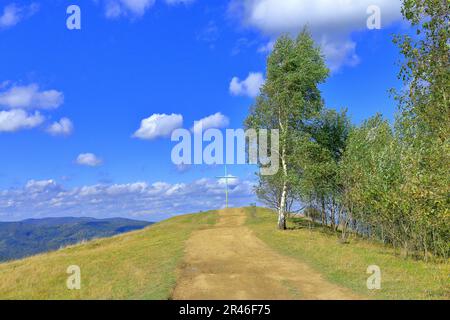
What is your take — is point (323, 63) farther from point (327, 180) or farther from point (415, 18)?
point (415, 18)

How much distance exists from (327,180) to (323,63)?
15077 mm

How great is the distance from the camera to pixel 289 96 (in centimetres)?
4869

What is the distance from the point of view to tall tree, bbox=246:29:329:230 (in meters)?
47.9

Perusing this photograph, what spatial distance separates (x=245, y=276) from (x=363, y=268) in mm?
8690

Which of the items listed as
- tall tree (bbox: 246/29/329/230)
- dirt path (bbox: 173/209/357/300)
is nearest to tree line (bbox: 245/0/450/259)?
tall tree (bbox: 246/29/329/230)

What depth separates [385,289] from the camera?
66.5ft

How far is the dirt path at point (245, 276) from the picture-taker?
18938 mm

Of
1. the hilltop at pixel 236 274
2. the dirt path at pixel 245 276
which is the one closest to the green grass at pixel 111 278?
the hilltop at pixel 236 274

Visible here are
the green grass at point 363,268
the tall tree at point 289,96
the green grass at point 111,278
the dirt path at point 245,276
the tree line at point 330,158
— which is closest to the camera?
the dirt path at point 245,276

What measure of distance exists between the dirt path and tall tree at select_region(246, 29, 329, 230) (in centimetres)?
1471

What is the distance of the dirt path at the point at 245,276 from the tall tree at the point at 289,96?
1471 cm

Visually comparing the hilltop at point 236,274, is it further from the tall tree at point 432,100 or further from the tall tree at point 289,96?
the tall tree at point 289,96
